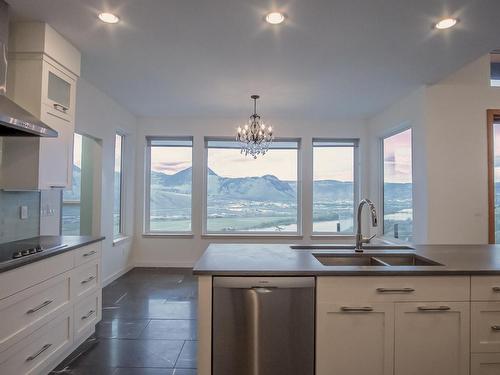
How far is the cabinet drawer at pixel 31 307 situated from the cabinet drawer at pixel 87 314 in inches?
9.3

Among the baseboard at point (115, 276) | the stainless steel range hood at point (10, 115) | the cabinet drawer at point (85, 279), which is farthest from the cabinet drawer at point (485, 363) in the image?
the baseboard at point (115, 276)

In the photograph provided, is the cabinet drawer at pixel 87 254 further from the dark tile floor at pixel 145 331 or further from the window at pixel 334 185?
the window at pixel 334 185

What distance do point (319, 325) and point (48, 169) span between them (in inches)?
95.0

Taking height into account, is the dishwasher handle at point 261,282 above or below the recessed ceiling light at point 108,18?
below

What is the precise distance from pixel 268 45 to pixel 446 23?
1.45 metres

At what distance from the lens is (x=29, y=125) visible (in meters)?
2.10

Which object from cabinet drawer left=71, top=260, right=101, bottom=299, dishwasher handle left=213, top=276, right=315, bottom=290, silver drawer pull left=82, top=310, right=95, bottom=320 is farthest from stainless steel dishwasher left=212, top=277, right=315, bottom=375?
silver drawer pull left=82, top=310, right=95, bottom=320

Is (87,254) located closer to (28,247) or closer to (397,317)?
(28,247)

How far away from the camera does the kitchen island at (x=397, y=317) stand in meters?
1.74

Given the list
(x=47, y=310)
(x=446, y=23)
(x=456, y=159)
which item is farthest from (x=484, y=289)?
(x=47, y=310)

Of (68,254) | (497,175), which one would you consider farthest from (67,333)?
(497,175)

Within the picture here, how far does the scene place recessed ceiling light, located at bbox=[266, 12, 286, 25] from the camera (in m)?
2.43

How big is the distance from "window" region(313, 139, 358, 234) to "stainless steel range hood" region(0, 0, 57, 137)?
14.8ft

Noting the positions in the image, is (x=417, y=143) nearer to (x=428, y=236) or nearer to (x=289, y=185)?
(x=428, y=236)
